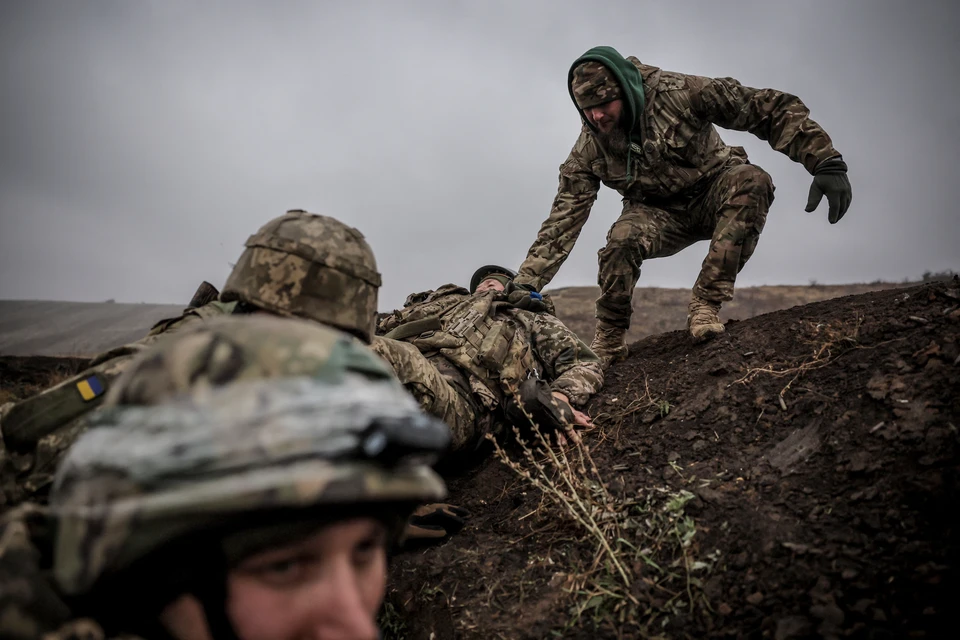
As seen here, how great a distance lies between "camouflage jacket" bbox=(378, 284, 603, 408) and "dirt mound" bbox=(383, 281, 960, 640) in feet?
2.15

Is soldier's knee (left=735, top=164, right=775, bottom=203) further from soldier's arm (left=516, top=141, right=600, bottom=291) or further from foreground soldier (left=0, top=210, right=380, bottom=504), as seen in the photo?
foreground soldier (left=0, top=210, right=380, bottom=504)

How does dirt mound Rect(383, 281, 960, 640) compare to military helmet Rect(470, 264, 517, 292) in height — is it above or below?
below

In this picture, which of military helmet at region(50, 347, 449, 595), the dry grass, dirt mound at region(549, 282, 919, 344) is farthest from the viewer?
dirt mound at region(549, 282, 919, 344)

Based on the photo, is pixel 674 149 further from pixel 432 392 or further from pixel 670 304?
pixel 670 304

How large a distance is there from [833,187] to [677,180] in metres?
1.18

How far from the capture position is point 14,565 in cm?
122

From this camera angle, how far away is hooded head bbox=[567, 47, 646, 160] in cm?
448

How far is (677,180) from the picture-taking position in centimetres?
482

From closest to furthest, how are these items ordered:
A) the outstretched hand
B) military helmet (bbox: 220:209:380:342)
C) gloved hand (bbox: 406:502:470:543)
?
military helmet (bbox: 220:209:380:342)
gloved hand (bbox: 406:502:470:543)
the outstretched hand

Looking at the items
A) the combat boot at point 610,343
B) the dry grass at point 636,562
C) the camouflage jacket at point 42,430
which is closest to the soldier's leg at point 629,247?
the combat boot at point 610,343

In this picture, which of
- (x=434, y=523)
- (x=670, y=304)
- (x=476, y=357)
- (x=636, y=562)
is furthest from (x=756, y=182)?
Answer: (x=670, y=304)

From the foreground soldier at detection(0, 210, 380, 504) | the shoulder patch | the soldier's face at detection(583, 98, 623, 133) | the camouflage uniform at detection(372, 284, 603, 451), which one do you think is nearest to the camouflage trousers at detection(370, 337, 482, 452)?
the camouflage uniform at detection(372, 284, 603, 451)

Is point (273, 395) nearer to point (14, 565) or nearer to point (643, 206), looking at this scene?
point (14, 565)

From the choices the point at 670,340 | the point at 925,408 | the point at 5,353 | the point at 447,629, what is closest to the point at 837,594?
the point at 925,408
